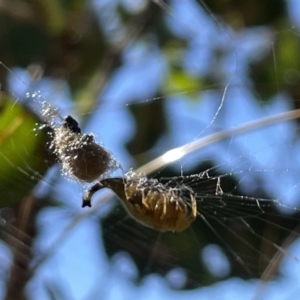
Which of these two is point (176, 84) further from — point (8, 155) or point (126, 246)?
point (8, 155)

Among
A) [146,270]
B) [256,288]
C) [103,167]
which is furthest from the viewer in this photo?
[146,270]

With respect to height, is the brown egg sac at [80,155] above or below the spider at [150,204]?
above

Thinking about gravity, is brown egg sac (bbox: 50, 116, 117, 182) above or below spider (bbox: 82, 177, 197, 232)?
above

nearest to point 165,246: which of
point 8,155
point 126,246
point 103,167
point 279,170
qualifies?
point 126,246
